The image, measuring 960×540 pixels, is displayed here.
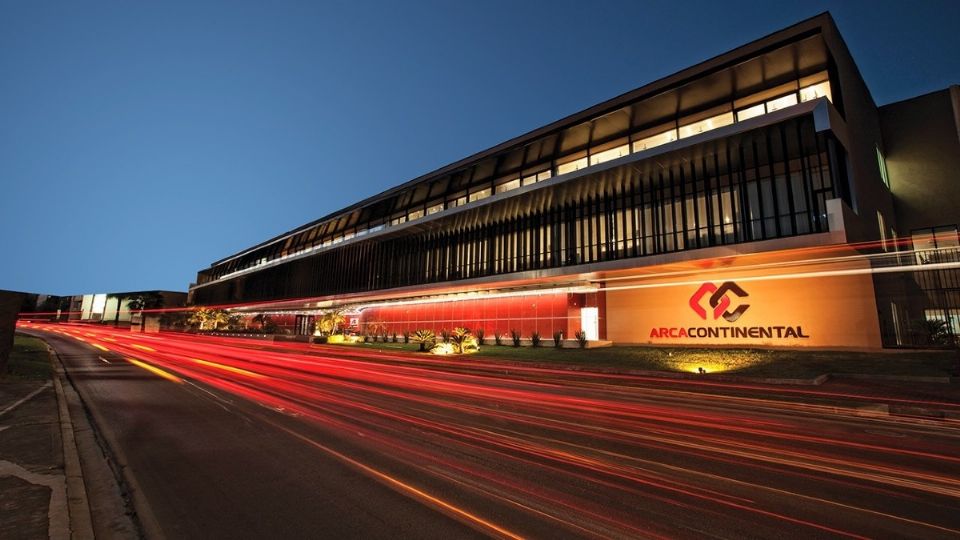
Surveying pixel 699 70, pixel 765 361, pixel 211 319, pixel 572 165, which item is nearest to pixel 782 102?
pixel 699 70

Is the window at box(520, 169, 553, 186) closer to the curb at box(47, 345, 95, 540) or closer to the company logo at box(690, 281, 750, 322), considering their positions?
the company logo at box(690, 281, 750, 322)

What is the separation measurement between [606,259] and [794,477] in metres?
22.7

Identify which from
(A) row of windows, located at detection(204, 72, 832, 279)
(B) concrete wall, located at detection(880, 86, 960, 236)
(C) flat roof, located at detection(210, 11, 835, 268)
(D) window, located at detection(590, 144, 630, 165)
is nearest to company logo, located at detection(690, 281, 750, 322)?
(A) row of windows, located at detection(204, 72, 832, 279)

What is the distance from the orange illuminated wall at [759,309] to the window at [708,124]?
848 cm

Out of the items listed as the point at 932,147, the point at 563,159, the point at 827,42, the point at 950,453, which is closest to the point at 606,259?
the point at 563,159

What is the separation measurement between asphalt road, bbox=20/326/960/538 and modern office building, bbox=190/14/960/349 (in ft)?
37.4

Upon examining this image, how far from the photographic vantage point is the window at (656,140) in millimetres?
27641

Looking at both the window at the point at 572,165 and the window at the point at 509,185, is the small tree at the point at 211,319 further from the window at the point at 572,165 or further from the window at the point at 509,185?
the window at the point at 572,165

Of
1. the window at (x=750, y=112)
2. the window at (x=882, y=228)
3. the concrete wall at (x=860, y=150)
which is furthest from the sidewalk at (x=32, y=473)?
the window at (x=882, y=228)

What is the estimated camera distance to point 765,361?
1819 centimetres

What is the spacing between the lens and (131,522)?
4289mm

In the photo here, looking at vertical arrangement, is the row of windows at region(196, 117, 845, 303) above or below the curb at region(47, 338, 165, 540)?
above

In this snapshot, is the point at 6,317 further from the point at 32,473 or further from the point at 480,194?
the point at 480,194

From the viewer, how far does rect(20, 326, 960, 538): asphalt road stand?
14.2ft
